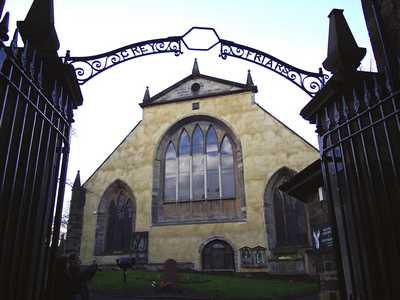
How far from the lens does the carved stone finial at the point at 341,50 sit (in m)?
3.36

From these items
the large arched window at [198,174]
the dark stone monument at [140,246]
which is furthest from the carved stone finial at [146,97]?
the dark stone monument at [140,246]

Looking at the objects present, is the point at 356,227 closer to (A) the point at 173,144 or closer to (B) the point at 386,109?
(B) the point at 386,109

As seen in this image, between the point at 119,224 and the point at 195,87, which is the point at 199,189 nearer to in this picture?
the point at 119,224

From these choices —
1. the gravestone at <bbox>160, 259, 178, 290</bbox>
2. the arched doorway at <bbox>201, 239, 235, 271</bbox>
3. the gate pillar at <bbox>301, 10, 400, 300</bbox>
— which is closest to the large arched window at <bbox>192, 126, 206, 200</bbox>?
the arched doorway at <bbox>201, 239, 235, 271</bbox>

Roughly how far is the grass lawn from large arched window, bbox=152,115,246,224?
4.45 meters

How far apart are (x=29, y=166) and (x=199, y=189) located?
Result: 17.9 m

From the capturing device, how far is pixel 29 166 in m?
2.71

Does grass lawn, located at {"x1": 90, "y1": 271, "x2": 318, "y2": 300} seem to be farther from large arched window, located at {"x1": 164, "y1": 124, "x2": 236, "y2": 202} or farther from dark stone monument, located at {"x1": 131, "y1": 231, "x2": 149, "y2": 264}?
large arched window, located at {"x1": 164, "y1": 124, "x2": 236, "y2": 202}

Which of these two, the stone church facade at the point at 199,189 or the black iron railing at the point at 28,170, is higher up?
the stone church facade at the point at 199,189

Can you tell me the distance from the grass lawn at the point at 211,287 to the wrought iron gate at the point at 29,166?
9913mm

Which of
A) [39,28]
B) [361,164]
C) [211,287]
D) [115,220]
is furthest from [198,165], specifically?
[39,28]

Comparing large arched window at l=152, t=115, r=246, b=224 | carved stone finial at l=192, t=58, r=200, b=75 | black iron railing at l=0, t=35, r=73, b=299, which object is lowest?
black iron railing at l=0, t=35, r=73, b=299

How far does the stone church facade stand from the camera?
18469 millimetres

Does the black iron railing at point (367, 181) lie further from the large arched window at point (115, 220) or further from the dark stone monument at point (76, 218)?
the dark stone monument at point (76, 218)
